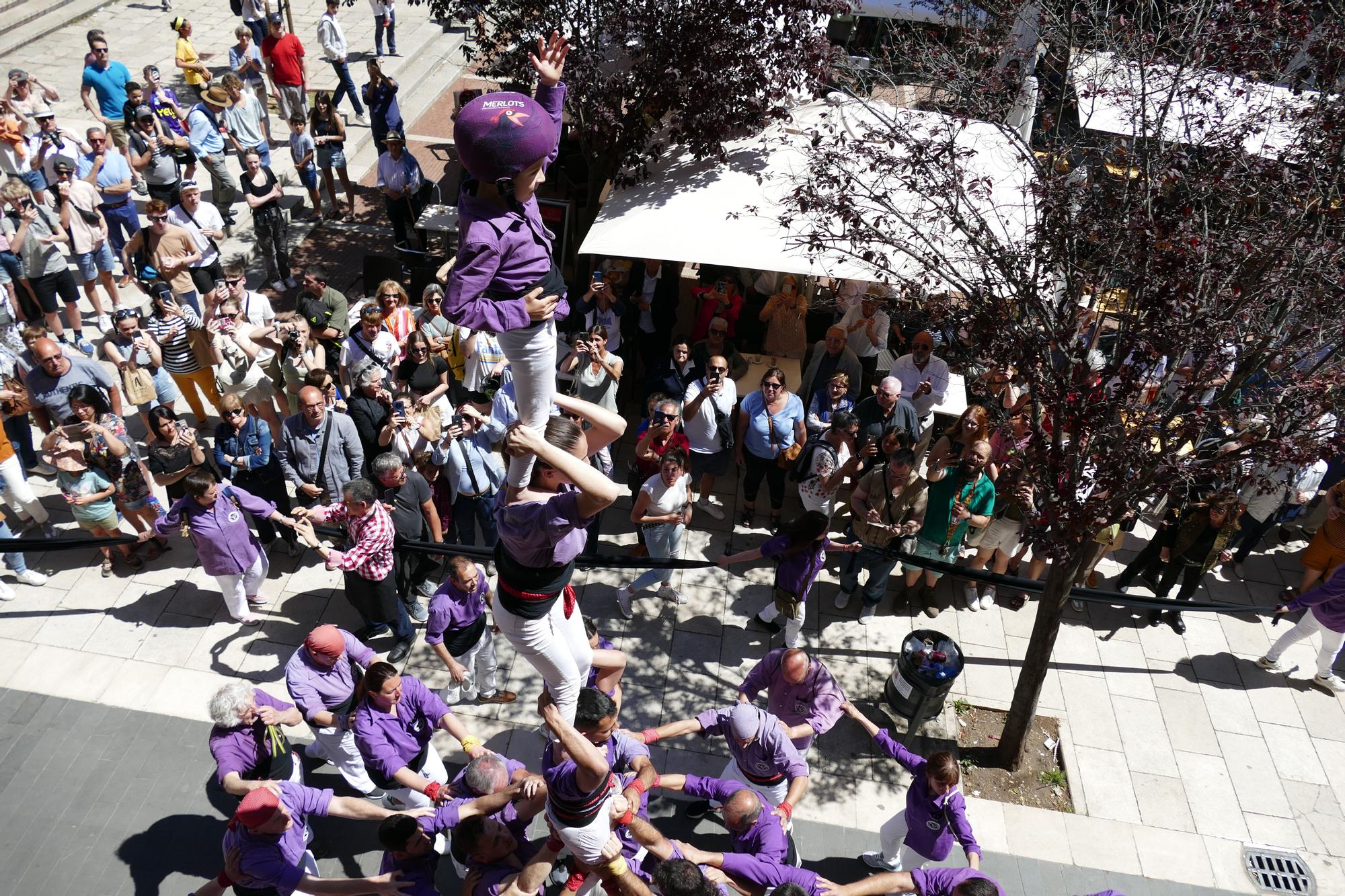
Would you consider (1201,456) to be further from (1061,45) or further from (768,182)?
(768,182)

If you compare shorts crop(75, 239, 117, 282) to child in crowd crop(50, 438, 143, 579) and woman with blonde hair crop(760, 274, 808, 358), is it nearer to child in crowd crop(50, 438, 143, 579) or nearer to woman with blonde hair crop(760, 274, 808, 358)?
child in crowd crop(50, 438, 143, 579)

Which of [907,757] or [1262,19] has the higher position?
[1262,19]

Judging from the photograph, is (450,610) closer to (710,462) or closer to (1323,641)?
(710,462)

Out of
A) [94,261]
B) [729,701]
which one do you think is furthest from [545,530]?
A: [94,261]

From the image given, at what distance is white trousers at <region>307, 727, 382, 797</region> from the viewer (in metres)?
6.13

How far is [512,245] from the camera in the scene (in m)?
4.26

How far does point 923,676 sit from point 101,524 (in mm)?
7090

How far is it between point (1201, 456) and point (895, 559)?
8.11ft

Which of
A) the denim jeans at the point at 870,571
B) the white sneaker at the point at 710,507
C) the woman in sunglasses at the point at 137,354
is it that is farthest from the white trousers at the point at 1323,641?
the woman in sunglasses at the point at 137,354

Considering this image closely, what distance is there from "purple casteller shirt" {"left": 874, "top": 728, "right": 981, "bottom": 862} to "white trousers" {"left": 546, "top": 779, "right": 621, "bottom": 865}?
222cm

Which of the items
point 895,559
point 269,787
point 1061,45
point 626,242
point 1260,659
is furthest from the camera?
point 626,242

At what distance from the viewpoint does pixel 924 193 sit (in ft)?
21.2

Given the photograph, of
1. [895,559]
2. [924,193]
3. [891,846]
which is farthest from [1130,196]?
[891,846]

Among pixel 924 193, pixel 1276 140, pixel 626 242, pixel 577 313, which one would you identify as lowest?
pixel 577 313
